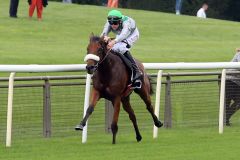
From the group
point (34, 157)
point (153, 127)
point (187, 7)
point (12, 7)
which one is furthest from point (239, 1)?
point (34, 157)

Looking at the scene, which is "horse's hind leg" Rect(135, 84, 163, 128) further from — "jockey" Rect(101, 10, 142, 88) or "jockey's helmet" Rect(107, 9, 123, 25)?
"jockey's helmet" Rect(107, 9, 123, 25)

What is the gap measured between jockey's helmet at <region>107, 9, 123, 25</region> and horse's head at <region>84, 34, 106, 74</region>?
0.78 meters

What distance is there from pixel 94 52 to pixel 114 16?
1.17m

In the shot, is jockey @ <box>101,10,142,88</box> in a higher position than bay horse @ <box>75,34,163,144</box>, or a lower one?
higher

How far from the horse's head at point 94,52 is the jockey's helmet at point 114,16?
0.78m

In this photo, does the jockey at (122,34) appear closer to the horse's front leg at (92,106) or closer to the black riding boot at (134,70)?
the black riding boot at (134,70)

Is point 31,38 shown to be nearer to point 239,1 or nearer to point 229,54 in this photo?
point 229,54

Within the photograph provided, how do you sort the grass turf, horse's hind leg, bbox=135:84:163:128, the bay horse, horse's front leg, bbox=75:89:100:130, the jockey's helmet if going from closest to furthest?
the grass turf < horse's front leg, bbox=75:89:100:130 < the bay horse < the jockey's helmet < horse's hind leg, bbox=135:84:163:128

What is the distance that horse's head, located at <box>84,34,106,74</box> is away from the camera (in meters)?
12.2

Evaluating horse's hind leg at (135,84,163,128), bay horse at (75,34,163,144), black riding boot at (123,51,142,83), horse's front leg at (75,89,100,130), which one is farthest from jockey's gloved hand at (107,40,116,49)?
horse's hind leg at (135,84,163,128)

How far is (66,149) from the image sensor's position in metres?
12.2

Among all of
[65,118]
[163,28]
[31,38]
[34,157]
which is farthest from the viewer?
[163,28]

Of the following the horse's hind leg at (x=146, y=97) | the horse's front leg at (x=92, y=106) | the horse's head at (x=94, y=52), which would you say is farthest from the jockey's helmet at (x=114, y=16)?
the horse's front leg at (x=92, y=106)

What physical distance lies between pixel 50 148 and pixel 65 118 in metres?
1.91
